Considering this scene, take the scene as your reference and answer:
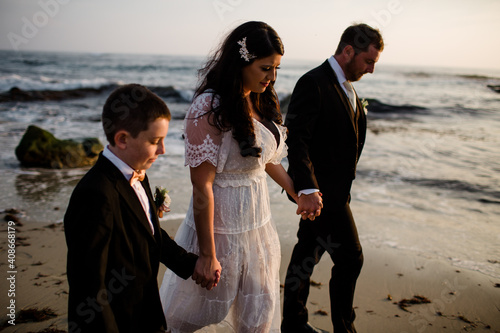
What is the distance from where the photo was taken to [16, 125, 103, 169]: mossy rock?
25.4ft

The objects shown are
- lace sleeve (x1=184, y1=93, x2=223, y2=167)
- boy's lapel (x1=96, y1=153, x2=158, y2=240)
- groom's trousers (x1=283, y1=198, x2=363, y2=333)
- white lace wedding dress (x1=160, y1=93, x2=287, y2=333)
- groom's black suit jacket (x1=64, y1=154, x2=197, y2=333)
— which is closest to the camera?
groom's black suit jacket (x1=64, y1=154, x2=197, y2=333)

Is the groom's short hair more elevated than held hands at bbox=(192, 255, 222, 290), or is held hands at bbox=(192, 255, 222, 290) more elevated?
the groom's short hair

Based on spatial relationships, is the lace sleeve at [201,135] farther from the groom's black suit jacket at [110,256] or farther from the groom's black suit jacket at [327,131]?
the groom's black suit jacket at [327,131]

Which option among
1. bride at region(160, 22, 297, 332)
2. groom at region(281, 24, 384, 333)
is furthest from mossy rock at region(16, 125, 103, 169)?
bride at region(160, 22, 297, 332)

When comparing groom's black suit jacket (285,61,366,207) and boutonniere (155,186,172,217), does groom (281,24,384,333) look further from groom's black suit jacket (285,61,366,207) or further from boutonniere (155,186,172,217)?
boutonniere (155,186,172,217)

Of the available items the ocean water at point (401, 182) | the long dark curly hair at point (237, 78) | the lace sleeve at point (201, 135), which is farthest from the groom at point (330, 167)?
the ocean water at point (401, 182)

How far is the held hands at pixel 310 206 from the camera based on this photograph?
2576 mm

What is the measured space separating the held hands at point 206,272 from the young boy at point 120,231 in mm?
183

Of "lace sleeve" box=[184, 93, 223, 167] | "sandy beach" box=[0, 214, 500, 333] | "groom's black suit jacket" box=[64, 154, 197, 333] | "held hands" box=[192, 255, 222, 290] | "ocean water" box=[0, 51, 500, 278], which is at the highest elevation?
"lace sleeve" box=[184, 93, 223, 167]

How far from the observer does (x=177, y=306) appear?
236 centimetres

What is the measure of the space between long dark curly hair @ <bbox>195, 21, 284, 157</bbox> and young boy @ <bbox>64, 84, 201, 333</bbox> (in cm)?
40

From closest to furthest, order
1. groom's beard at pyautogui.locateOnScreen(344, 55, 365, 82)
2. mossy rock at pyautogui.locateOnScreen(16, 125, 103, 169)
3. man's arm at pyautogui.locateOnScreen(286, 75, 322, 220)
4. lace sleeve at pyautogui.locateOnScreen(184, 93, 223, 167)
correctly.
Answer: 1. lace sleeve at pyautogui.locateOnScreen(184, 93, 223, 167)
2. man's arm at pyautogui.locateOnScreen(286, 75, 322, 220)
3. groom's beard at pyautogui.locateOnScreen(344, 55, 365, 82)
4. mossy rock at pyautogui.locateOnScreen(16, 125, 103, 169)

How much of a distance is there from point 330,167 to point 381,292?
162 cm

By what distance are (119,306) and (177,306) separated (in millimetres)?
666
